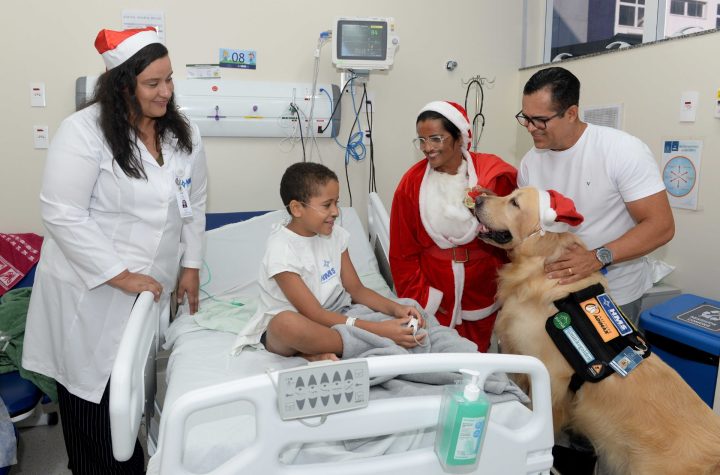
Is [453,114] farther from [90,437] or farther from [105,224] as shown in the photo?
[90,437]

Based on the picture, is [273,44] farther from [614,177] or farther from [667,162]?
[667,162]

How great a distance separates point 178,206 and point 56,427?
1.66 m

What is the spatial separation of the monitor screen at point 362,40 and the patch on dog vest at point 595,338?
182 cm

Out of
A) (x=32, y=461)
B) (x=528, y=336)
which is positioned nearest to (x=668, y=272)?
(x=528, y=336)

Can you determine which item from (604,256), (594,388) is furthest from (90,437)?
(604,256)

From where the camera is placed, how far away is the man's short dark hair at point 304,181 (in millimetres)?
1925

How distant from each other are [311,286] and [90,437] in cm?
97

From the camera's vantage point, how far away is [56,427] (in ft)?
9.14

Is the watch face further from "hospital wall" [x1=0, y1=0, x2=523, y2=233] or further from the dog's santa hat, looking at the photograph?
"hospital wall" [x1=0, y1=0, x2=523, y2=233]

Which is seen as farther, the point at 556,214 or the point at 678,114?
the point at 678,114

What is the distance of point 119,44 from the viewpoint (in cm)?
175

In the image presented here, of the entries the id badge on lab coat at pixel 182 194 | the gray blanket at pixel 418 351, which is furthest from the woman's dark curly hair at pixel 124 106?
the gray blanket at pixel 418 351

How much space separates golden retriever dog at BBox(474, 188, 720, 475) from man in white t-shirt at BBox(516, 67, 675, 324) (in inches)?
3.7

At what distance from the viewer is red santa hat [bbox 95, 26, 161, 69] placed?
175cm
